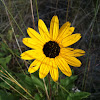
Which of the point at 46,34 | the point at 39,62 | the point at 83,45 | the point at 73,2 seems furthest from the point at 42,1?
the point at 39,62

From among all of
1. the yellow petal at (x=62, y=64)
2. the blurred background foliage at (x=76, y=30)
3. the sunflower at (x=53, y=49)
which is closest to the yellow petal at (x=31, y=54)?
the sunflower at (x=53, y=49)

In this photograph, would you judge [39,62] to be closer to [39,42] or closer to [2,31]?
[39,42]

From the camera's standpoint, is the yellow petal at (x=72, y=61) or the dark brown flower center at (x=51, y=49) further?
the dark brown flower center at (x=51, y=49)

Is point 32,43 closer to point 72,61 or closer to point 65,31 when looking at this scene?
point 65,31

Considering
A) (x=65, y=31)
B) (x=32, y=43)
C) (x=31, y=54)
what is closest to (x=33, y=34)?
(x=32, y=43)

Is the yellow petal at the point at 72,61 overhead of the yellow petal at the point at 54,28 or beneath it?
beneath

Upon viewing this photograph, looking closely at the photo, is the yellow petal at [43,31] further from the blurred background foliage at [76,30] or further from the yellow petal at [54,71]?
the blurred background foliage at [76,30]

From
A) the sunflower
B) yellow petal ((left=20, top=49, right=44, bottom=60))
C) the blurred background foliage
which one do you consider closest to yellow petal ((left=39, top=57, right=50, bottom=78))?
the sunflower
